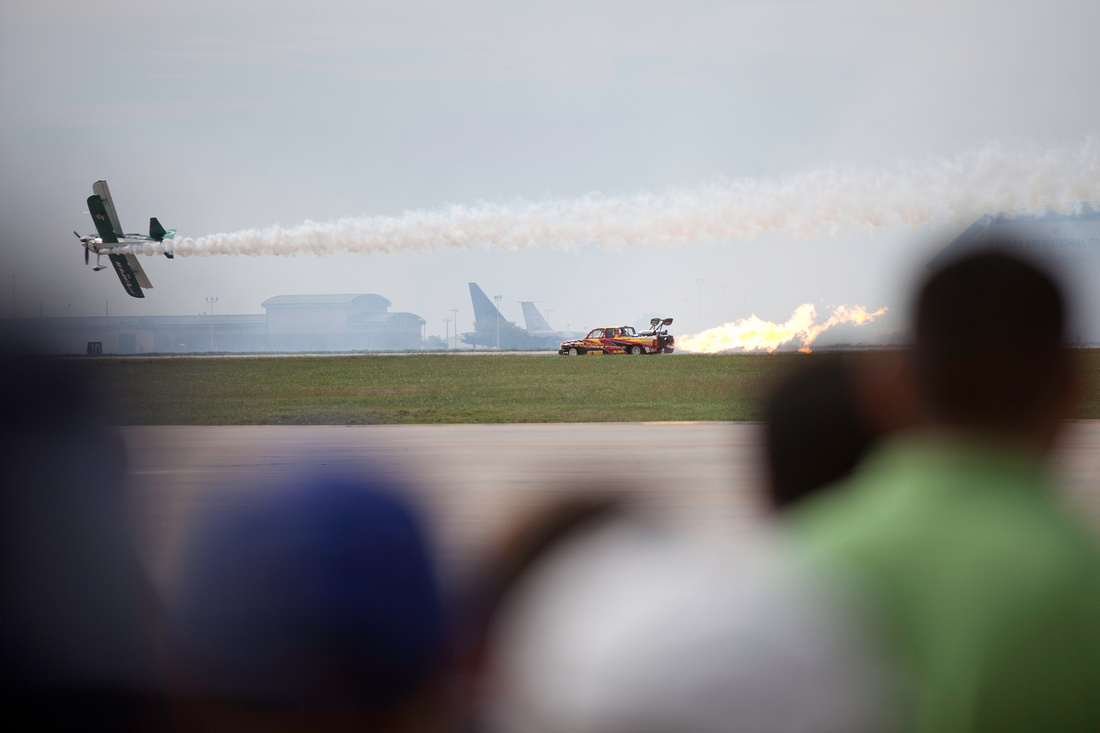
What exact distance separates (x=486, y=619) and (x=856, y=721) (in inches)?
108

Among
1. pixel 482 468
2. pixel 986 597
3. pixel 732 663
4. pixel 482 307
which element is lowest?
pixel 482 468

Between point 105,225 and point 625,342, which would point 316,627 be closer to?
point 105,225

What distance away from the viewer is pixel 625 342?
57.6 metres

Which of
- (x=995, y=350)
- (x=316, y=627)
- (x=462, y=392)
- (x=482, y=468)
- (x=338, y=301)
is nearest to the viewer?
(x=995, y=350)

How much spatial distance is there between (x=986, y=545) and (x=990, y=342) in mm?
362

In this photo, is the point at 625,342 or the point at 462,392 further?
the point at 625,342

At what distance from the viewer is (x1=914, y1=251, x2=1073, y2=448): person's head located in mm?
1500

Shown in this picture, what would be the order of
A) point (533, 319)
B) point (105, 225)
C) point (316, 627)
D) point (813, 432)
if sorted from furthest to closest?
point (533, 319)
point (105, 225)
point (813, 432)
point (316, 627)

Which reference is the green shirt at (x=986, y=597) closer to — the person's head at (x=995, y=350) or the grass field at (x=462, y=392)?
the person's head at (x=995, y=350)

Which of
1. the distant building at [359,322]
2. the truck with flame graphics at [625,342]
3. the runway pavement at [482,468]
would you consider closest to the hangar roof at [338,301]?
the distant building at [359,322]

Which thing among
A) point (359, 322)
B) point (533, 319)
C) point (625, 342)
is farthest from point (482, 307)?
point (625, 342)

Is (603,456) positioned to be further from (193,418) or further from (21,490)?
(193,418)

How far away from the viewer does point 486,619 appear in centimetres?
399

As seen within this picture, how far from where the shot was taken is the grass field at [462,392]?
24.4m
